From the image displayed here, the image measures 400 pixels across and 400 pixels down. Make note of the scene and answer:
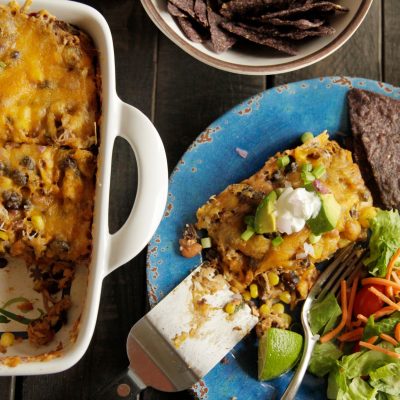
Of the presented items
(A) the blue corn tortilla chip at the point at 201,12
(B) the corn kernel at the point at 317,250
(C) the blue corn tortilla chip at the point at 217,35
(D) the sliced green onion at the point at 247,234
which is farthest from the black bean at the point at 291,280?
(A) the blue corn tortilla chip at the point at 201,12

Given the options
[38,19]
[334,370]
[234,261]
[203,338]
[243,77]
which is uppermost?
[38,19]

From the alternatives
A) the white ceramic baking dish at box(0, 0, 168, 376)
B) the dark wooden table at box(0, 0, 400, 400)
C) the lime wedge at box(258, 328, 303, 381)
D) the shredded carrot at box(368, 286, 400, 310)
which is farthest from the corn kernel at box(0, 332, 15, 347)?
the shredded carrot at box(368, 286, 400, 310)

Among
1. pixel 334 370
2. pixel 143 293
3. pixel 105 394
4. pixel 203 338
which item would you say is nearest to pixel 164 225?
pixel 143 293

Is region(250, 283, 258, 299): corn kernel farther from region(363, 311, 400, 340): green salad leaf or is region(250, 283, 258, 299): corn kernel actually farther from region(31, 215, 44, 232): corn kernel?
region(31, 215, 44, 232): corn kernel

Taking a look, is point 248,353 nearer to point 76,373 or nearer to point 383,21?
point 76,373

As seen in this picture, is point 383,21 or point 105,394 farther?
point 383,21

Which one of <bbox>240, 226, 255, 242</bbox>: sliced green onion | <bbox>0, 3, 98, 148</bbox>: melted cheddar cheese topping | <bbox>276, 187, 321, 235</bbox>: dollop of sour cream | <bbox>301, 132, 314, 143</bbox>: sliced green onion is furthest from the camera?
<bbox>301, 132, 314, 143</bbox>: sliced green onion

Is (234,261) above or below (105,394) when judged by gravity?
above
